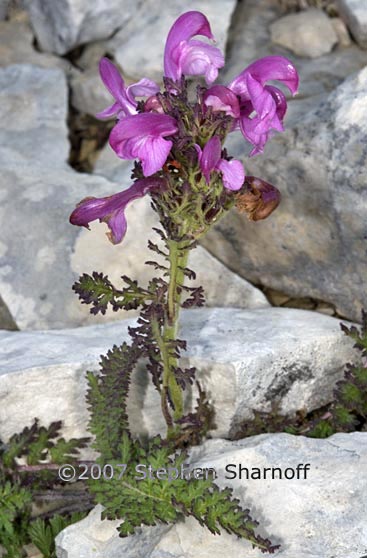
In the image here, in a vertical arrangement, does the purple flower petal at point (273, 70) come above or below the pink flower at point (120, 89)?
above

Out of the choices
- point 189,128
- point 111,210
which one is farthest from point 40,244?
point 189,128

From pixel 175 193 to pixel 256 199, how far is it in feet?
1.00

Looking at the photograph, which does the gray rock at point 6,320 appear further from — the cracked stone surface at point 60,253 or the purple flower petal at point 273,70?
the purple flower petal at point 273,70

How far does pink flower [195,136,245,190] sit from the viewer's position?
262 centimetres

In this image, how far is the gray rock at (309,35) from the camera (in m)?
5.18

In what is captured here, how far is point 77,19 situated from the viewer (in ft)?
17.4

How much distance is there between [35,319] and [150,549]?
4.95 feet

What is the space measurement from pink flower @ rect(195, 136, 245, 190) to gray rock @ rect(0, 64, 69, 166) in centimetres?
246

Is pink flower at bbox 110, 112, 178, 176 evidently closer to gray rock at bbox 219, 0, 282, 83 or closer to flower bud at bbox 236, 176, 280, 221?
flower bud at bbox 236, 176, 280, 221

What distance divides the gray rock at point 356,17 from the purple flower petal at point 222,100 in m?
2.57

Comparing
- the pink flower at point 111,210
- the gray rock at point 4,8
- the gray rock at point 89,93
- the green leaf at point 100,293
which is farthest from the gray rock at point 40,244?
the gray rock at point 4,8

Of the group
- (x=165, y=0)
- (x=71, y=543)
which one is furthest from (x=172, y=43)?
(x=165, y=0)

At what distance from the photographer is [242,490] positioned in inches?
120

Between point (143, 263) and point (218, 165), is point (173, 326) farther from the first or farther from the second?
point (143, 263)
